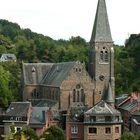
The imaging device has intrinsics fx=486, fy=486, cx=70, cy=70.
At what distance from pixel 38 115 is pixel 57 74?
28.6ft

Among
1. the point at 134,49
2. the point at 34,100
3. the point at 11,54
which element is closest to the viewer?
the point at 34,100

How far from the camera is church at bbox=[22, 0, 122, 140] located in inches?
2365

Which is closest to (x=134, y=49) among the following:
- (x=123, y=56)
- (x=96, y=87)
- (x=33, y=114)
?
(x=123, y=56)

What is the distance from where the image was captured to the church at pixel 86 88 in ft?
197

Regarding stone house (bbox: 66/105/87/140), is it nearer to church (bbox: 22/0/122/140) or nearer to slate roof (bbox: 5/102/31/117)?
church (bbox: 22/0/122/140)

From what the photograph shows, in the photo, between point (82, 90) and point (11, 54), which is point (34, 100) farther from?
point (11, 54)

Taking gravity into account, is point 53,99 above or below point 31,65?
below

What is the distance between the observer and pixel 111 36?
222 ft

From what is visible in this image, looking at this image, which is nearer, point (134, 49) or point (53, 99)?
point (53, 99)

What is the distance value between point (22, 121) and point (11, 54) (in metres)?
75.2

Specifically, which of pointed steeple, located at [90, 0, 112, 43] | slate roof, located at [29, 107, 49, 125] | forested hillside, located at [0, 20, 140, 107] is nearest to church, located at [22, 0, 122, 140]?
pointed steeple, located at [90, 0, 112, 43]

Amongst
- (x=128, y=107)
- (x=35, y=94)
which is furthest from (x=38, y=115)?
(x=128, y=107)

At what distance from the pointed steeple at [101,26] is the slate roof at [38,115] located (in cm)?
1288

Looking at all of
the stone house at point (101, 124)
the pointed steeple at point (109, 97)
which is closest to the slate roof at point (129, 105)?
the pointed steeple at point (109, 97)
